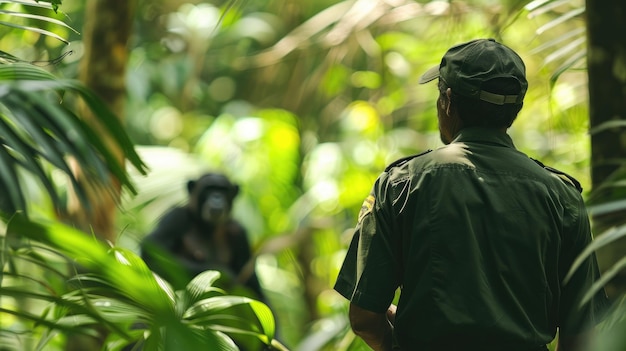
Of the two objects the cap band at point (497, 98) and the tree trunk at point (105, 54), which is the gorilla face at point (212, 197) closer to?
the tree trunk at point (105, 54)

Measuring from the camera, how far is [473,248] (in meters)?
1.93

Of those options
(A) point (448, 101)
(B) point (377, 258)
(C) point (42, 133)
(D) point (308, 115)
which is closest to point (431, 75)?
(A) point (448, 101)

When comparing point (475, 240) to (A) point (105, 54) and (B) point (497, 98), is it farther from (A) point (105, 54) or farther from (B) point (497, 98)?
(A) point (105, 54)

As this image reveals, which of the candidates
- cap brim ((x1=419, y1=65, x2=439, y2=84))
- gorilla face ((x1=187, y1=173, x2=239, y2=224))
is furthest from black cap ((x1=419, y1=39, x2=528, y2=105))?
gorilla face ((x1=187, y1=173, x2=239, y2=224))

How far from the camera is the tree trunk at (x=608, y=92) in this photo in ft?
7.83

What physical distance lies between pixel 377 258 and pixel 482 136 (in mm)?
370

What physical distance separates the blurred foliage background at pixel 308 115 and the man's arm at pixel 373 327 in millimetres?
1902

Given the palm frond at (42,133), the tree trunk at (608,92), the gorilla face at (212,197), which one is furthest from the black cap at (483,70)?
the gorilla face at (212,197)

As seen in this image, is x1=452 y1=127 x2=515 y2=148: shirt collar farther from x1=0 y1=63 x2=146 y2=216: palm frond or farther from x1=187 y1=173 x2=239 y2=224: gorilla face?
x1=187 y1=173 x2=239 y2=224: gorilla face

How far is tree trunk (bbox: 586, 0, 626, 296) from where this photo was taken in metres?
2.39

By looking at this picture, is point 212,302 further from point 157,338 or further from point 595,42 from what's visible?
point 595,42

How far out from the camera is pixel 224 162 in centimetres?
715

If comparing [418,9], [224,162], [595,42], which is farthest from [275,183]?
[595,42]

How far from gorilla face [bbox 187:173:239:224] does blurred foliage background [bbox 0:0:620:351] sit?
37 centimetres
